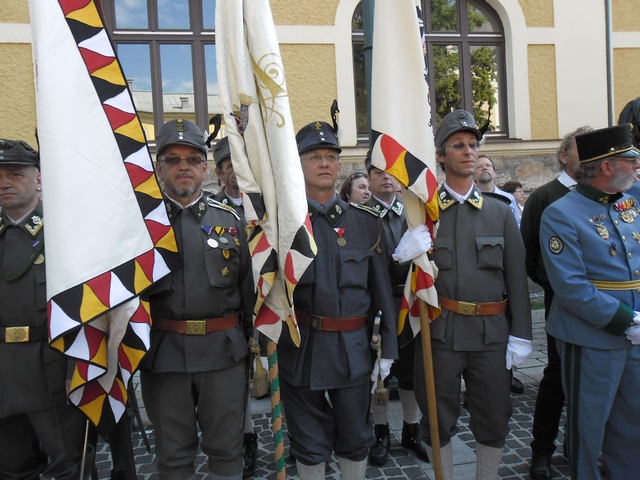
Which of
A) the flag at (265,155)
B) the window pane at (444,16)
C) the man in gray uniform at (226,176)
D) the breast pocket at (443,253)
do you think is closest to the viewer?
the flag at (265,155)

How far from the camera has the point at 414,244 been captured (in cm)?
293

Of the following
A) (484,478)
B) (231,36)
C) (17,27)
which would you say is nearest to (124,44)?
(17,27)

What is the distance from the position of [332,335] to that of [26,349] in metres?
1.63

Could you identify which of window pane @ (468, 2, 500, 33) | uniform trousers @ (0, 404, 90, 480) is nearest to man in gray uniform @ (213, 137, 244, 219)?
uniform trousers @ (0, 404, 90, 480)

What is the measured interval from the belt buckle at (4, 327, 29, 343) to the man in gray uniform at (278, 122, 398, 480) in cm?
135

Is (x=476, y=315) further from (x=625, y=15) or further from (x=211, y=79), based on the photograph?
(x=625, y=15)

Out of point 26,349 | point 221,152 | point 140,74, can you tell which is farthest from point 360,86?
point 26,349

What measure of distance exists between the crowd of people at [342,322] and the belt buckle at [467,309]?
3 centimetres

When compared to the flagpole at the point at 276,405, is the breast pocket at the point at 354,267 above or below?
above

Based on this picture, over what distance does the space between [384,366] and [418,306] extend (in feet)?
1.30

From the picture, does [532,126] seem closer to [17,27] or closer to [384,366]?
[384,366]

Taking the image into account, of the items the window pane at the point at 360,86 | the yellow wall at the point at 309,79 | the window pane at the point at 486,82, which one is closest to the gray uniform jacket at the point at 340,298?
the yellow wall at the point at 309,79

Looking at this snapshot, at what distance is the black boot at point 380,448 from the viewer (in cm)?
368

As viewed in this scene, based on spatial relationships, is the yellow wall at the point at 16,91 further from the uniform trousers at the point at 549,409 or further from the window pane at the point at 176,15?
the uniform trousers at the point at 549,409
